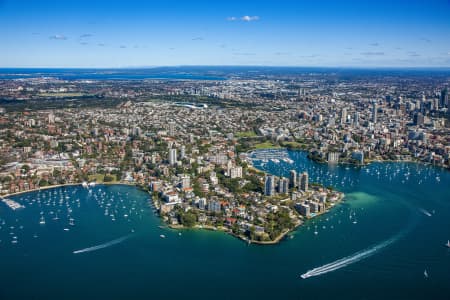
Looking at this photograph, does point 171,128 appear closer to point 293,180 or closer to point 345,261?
point 293,180

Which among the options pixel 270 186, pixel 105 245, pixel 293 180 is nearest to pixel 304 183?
pixel 293 180

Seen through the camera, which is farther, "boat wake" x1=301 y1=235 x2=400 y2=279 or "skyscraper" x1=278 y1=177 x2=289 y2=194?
"skyscraper" x1=278 y1=177 x2=289 y2=194

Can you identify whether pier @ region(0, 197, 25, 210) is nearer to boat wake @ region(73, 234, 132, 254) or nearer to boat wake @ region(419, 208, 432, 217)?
boat wake @ region(73, 234, 132, 254)

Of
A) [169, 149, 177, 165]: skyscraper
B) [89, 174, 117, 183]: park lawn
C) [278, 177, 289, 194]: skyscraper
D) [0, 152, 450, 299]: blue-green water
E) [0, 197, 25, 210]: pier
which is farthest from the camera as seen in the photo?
[169, 149, 177, 165]: skyscraper

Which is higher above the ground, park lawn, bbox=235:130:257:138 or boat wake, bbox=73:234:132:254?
park lawn, bbox=235:130:257:138

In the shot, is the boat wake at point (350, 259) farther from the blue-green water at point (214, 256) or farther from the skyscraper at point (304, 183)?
the skyscraper at point (304, 183)

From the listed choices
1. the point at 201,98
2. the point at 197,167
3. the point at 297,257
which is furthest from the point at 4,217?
the point at 201,98

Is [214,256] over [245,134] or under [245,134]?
under

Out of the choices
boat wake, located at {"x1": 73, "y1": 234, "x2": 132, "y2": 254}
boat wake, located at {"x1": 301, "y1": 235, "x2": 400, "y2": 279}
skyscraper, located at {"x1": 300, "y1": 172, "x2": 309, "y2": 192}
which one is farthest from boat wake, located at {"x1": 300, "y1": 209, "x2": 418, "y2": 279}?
boat wake, located at {"x1": 73, "y1": 234, "x2": 132, "y2": 254}

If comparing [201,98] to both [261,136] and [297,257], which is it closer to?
[261,136]
